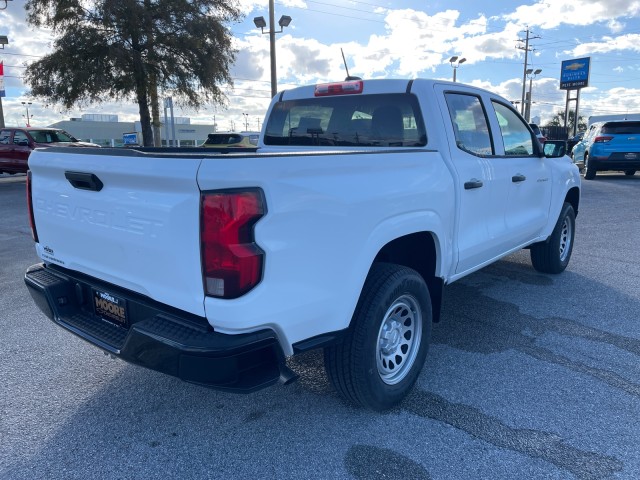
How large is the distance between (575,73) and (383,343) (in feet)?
152

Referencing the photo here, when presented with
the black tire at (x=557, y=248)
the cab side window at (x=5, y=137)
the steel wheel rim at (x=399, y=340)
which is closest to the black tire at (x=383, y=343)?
the steel wheel rim at (x=399, y=340)

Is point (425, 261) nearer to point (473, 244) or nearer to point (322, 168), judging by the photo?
point (473, 244)

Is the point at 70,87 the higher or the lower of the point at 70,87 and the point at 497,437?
the higher

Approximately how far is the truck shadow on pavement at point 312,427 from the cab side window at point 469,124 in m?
1.53

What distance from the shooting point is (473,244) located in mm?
3764

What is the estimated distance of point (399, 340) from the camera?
3.12 metres

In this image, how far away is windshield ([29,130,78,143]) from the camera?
17906 millimetres

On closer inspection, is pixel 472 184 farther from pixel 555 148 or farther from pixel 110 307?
pixel 110 307

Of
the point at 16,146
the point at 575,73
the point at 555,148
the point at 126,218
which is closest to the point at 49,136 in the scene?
the point at 16,146

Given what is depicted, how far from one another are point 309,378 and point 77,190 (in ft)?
6.05

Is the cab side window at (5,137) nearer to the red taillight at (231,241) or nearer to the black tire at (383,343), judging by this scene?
the black tire at (383,343)

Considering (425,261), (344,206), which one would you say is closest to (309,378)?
(425,261)

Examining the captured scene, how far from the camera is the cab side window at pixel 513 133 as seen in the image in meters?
4.38

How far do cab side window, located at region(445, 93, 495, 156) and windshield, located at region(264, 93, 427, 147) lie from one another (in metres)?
0.30
